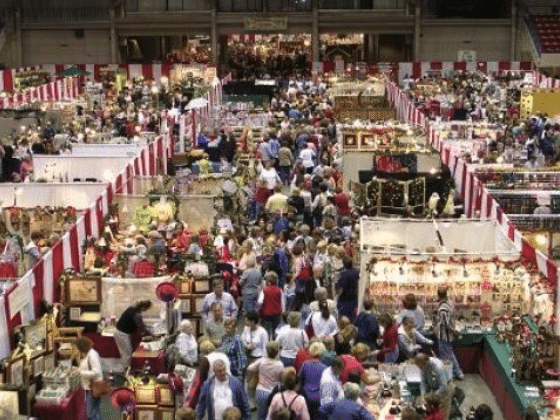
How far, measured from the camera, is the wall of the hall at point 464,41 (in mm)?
42812

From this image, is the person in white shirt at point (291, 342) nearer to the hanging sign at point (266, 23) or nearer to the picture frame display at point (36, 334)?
the picture frame display at point (36, 334)

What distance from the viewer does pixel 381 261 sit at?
12680 mm

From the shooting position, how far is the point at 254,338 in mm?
10609

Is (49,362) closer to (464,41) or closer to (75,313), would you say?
(75,313)

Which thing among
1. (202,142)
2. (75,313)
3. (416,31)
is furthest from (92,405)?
→ (416,31)

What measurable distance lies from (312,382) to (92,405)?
7.57ft

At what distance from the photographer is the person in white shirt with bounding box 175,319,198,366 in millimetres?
10547

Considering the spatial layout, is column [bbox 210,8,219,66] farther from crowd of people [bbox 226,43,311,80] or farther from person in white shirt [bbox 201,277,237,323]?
person in white shirt [bbox 201,277,237,323]

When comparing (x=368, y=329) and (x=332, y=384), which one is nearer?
(x=332, y=384)

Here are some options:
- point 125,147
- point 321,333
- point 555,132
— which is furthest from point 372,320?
point 555,132

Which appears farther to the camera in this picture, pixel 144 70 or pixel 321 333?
pixel 144 70

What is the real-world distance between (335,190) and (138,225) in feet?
10.8

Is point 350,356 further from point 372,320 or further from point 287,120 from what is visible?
point 287,120

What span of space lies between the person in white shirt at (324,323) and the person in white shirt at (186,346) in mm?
1239
